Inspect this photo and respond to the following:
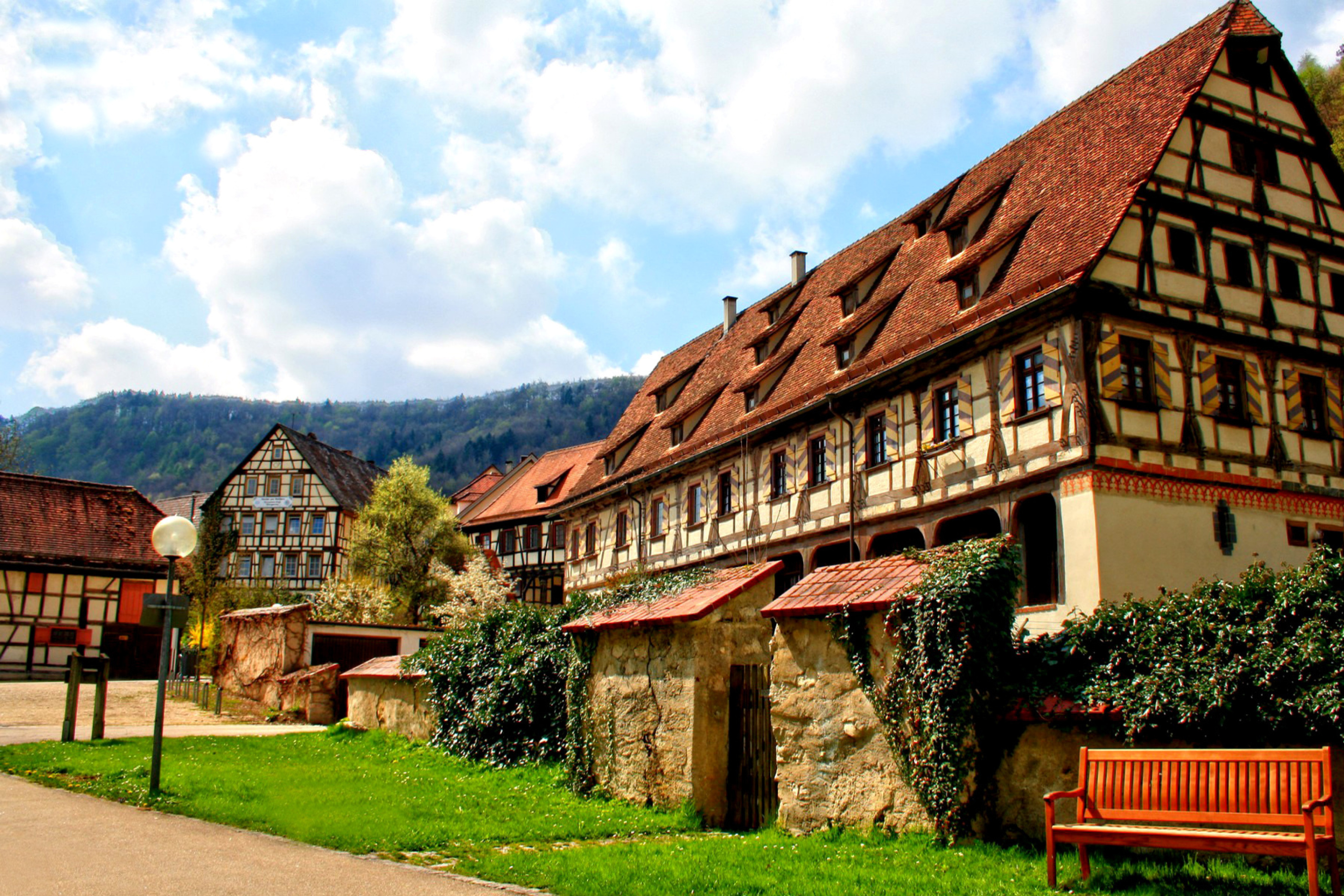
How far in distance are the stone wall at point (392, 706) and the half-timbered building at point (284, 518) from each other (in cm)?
4184

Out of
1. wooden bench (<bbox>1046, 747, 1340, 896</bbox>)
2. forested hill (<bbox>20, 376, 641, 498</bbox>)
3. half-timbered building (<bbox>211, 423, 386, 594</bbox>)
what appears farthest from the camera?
forested hill (<bbox>20, 376, 641, 498</bbox>)

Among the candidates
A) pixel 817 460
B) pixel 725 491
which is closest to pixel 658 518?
pixel 725 491

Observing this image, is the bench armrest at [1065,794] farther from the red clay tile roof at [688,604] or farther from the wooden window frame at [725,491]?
the wooden window frame at [725,491]

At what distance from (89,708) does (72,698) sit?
349 inches

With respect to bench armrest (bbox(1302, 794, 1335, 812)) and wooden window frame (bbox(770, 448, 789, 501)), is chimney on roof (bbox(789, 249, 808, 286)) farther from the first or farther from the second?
bench armrest (bbox(1302, 794, 1335, 812))

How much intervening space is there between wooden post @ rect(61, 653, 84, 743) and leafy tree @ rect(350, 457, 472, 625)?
29.7m

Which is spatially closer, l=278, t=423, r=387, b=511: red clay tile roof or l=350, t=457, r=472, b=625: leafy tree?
l=350, t=457, r=472, b=625: leafy tree

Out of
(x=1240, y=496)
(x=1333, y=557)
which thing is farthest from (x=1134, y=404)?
(x=1333, y=557)

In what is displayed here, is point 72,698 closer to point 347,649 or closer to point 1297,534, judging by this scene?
point 347,649

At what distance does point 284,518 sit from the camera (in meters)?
60.2

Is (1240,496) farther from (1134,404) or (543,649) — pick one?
(543,649)

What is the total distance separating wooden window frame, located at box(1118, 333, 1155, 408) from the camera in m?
17.8

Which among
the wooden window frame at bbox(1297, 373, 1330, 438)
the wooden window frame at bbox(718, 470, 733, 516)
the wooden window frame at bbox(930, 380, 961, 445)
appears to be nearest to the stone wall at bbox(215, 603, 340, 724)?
the wooden window frame at bbox(718, 470, 733, 516)

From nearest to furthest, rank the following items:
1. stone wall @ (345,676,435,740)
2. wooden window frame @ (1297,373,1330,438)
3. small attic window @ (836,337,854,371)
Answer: stone wall @ (345,676,435,740) < wooden window frame @ (1297,373,1330,438) < small attic window @ (836,337,854,371)
